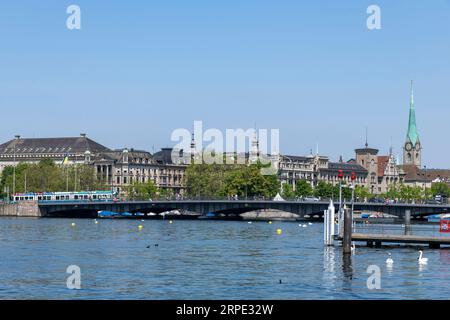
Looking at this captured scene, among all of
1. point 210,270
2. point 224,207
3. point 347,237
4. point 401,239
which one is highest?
point 224,207

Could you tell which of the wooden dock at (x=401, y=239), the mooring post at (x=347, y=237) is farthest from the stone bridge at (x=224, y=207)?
the mooring post at (x=347, y=237)

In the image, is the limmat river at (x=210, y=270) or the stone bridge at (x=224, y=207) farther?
the stone bridge at (x=224, y=207)

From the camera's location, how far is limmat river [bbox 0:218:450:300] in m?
52.0

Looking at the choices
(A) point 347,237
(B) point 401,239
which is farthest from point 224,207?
(A) point 347,237

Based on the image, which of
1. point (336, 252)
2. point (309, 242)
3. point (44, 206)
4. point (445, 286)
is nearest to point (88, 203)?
point (44, 206)

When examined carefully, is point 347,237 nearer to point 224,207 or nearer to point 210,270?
point 210,270

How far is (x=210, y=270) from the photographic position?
6394cm

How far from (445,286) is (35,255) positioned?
99.9ft

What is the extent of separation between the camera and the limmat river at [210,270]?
171ft

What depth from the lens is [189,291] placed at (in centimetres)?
5234

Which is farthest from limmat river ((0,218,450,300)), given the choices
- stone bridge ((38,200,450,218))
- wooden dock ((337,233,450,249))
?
stone bridge ((38,200,450,218))

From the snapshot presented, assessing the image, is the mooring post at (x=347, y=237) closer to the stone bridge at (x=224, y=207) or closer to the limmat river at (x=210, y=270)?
the limmat river at (x=210, y=270)

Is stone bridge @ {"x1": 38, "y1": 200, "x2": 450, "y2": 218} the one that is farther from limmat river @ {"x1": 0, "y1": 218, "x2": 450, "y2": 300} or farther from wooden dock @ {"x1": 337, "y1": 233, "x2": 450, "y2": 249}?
wooden dock @ {"x1": 337, "y1": 233, "x2": 450, "y2": 249}
